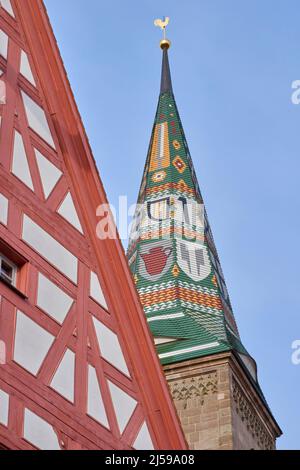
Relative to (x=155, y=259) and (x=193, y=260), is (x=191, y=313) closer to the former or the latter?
(x=155, y=259)

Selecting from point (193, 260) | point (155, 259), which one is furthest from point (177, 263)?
point (193, 260)

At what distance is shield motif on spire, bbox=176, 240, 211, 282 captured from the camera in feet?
94.8

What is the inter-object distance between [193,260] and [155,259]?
990 millimetres

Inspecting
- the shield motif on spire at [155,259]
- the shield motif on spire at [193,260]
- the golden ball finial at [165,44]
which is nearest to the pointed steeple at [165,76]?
the golden ball finial at [165,44]

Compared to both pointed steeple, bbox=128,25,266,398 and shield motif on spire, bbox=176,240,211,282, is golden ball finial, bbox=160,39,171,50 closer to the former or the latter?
pointed steeple, bbox=128,25,266,398

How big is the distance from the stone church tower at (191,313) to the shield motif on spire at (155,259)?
0.8 inches

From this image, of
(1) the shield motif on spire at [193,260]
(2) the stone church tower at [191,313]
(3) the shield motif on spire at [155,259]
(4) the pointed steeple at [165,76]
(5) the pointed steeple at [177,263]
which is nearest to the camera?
(2) the stone church tower at [191,313]

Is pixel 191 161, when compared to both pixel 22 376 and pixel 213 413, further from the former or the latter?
pixel 22 376

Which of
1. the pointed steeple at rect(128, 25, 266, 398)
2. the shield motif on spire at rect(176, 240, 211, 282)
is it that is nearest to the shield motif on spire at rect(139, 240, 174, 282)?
the pointed steeple at rect(128, 25, 266, 398)

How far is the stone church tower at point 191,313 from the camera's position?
2558cm

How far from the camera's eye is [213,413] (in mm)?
25438

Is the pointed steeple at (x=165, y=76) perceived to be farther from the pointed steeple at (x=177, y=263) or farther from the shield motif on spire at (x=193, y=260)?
the shield motif on spire at (x=193, y=260)

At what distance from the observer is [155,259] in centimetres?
2902
